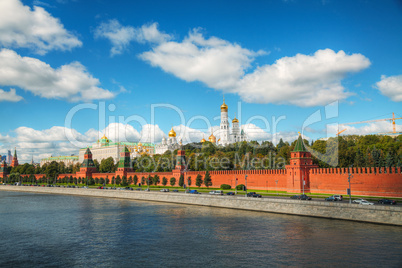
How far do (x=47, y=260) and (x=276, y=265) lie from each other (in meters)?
9.33

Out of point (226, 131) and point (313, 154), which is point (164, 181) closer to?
point (313, 154)

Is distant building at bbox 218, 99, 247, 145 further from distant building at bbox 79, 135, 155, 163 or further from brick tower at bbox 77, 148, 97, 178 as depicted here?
brick tower at bbox 77, 148, 97, 178

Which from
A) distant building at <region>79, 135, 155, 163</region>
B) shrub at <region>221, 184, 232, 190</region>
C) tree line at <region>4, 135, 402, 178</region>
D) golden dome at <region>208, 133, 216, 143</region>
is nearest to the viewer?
shrub at <region>221, 184, 232, 190</region>

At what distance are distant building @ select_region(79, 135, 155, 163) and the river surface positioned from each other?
91.8 metres

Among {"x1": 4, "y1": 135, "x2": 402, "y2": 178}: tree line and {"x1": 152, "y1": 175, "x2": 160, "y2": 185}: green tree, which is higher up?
{"x1": 4, "y1": 135, "x2": 402, "y2": 178}: tree line

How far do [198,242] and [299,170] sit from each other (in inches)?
854

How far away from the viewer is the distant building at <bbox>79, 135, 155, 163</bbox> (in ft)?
384

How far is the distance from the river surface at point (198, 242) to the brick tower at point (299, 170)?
12.1 meters

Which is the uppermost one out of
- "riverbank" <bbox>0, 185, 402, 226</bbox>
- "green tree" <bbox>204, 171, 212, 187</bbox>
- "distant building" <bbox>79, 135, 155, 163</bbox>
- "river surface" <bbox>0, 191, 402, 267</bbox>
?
"distant building" <bbox>79, 135, 155, 163</bbox>

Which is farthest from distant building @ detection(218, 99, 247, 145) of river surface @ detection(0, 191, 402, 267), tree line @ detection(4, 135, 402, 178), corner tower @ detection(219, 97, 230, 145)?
river surface @ detection(0, 191, 402, 267)

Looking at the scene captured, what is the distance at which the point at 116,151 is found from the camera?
118 metres

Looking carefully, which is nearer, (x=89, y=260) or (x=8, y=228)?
(x=89, y=260)

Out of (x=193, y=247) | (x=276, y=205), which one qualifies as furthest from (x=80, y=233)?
(x=276, y=205)

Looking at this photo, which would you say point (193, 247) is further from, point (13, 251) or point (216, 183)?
point (216, 183)
